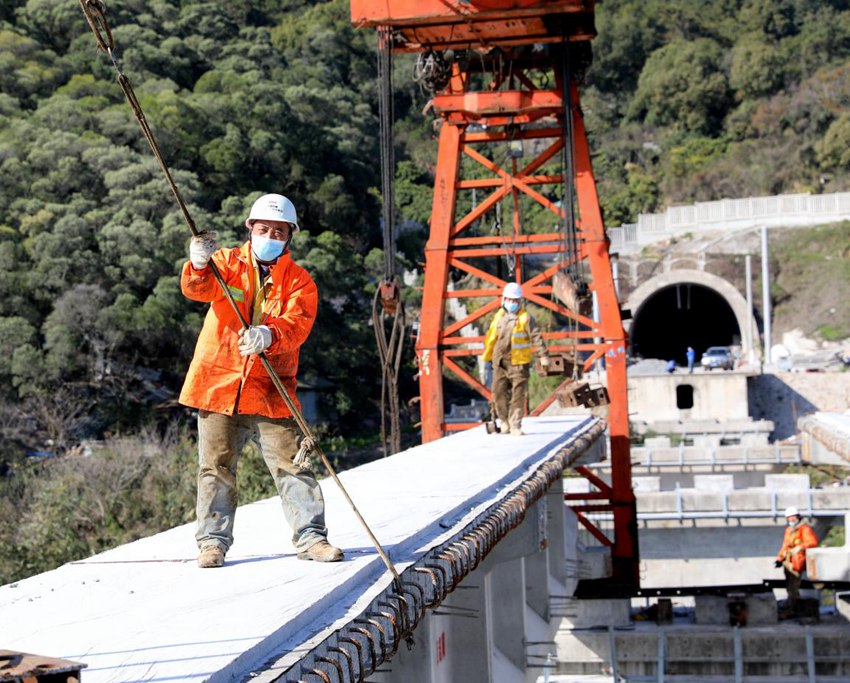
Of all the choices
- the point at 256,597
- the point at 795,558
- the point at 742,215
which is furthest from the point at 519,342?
the point at 742,215

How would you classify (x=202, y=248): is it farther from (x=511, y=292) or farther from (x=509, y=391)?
(x=509, y=391)

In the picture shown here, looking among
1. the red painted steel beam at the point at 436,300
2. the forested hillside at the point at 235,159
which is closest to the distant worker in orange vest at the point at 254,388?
the red painted steel beam at the point at 436,300

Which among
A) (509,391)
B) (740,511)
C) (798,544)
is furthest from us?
→ (740,511)

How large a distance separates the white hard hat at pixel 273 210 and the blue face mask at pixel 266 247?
106 mm

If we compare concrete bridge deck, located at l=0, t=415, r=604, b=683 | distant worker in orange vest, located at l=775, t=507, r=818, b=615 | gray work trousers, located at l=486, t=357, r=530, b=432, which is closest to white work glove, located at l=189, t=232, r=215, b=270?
concrete bridge deck, located at l=0, t=415, r=604, b=683

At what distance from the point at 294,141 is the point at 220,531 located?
175 ft

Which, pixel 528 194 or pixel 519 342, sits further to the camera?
pixel 528 194

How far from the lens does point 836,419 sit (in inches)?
1091

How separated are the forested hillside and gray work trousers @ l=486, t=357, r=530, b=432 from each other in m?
6.82

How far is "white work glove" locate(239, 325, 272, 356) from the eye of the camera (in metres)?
6.51

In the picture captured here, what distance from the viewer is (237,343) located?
6.95m

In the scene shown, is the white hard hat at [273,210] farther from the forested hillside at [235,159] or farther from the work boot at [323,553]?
the forested hillside at [235,159]

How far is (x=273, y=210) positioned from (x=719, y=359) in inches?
2007

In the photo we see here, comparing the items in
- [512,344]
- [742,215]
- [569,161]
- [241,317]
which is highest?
[742,215]
